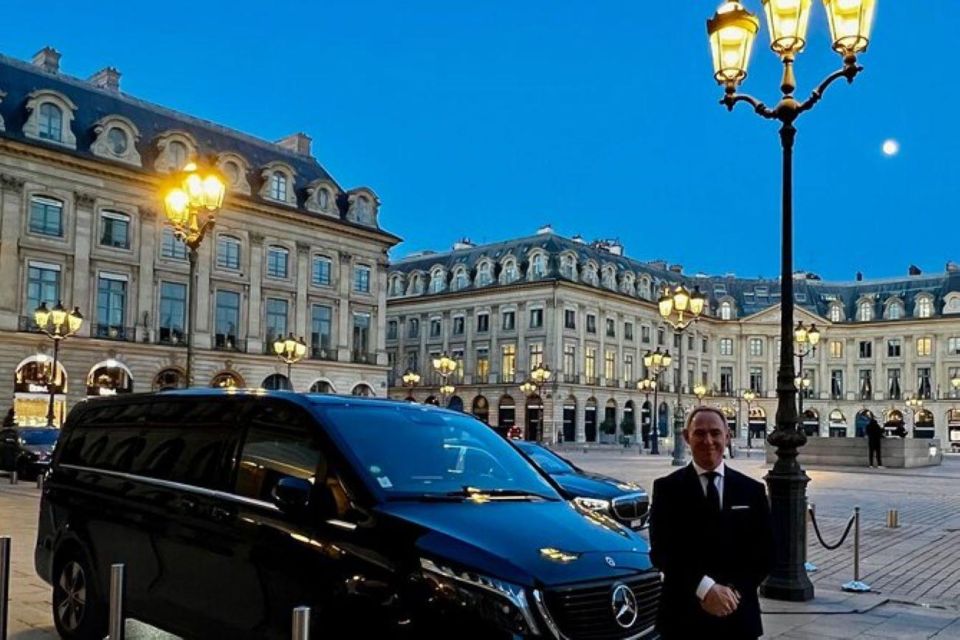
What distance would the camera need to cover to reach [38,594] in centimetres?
912

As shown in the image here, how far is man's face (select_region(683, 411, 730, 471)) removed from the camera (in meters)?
4.14

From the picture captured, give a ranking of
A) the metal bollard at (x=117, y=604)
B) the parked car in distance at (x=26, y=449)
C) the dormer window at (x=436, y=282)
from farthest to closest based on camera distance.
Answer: the dormer window at (x=436, y=282)
the parked car in distance at (x=26, y=449)
the metal bollard at (x=117, y=604)

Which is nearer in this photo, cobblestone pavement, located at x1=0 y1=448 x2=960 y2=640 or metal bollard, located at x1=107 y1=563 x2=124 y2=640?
metal bollard, located at x1=107 y1=563 x2=124 y2=640

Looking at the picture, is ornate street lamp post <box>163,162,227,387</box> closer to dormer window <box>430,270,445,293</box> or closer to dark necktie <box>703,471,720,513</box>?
dark necktie <box>703,471,720,513</box>

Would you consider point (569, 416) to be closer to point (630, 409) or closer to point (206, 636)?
point (630, 409)

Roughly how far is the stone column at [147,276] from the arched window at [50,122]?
601cm

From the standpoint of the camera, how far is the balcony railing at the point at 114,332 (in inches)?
1928

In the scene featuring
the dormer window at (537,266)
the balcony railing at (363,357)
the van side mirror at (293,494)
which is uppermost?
the dormer window at (537,266)

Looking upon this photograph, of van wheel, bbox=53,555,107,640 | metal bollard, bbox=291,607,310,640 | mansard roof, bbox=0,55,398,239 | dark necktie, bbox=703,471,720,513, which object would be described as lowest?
van wheel, bbox=53,555,107,640

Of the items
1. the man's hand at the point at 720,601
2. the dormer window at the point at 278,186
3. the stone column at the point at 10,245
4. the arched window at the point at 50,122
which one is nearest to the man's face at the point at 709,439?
the man's hand at the point at 720,601

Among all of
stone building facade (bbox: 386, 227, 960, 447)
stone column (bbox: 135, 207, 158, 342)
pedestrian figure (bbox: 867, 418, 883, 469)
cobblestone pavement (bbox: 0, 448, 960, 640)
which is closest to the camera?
cobblestone pavement (bbox: 0, 448, 960, 640)

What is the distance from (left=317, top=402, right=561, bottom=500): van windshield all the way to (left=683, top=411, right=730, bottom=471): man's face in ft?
5.83

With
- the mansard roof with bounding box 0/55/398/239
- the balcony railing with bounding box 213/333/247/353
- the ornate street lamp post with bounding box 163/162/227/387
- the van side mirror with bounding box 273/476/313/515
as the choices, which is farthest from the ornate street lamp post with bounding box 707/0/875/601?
the balcony railing with bounding box 213/333/247/353

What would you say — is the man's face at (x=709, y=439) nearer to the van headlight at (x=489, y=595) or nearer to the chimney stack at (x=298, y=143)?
the van headlight at (x=489, y=595)
